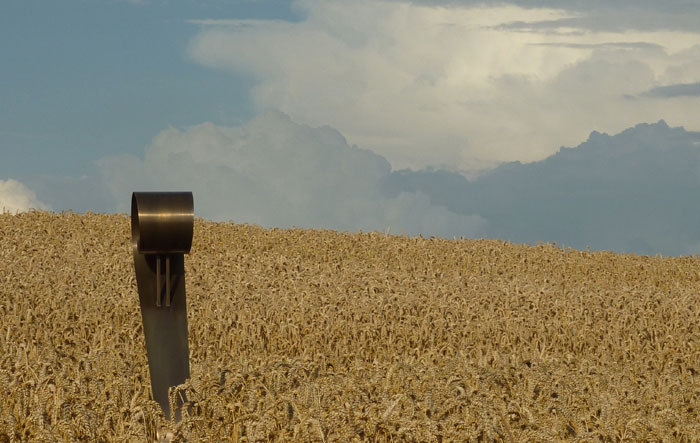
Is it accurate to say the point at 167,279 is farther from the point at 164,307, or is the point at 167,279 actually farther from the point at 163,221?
the point at 163,221

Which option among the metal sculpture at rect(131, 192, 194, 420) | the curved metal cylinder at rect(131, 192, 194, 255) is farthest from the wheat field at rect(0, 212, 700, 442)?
the curved metal cylinder at rect(131, 192, 194, 255)

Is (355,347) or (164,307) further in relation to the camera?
(355,347)

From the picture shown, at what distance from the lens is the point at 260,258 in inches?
559

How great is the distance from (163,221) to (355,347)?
3.65 m

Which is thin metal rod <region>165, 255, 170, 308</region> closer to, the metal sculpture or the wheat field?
the metal sculpture

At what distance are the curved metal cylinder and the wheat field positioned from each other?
853 mm

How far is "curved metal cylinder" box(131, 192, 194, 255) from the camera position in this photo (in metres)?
4.96

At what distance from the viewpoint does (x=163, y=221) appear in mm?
4961

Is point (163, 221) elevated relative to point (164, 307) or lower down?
elevated

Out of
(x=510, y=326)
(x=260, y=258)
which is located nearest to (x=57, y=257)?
(x=260, y=258)

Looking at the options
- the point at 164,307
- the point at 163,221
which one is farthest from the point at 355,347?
the point at 163,221

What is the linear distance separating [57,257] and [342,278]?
531 cm

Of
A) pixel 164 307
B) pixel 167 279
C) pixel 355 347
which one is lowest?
pixel 355 347

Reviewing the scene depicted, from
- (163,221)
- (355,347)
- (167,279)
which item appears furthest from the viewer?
(355,347)
